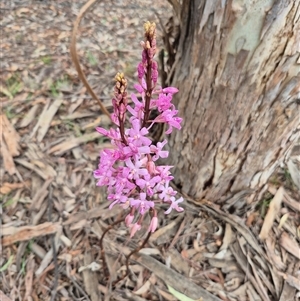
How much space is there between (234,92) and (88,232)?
0.95 m

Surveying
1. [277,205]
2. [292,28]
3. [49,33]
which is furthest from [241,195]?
[49,33]

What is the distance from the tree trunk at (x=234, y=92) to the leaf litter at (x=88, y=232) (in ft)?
0.73

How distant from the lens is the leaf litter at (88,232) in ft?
6.10

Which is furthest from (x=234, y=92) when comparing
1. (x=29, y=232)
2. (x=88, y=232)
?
(x=29, y=232)

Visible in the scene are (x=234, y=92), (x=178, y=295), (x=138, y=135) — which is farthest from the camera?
(x=178, y=295)

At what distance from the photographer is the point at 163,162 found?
2.07m

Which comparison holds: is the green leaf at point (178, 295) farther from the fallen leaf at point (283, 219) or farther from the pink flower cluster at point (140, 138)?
the pink flower cluster at point (140, 138)

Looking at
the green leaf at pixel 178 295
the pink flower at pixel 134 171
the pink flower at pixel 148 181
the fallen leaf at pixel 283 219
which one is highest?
the pink flower at pixel 134 171

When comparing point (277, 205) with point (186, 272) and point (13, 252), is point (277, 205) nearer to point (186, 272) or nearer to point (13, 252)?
point (186, 272)

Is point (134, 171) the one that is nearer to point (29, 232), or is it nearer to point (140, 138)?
point (140, 138)

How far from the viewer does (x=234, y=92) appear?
1.55 m

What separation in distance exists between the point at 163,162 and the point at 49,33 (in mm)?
1408

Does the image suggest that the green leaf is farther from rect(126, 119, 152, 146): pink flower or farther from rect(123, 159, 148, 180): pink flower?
rect(126, 119, 152, 146): pink flower

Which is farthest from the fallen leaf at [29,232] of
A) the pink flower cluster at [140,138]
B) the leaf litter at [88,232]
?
the pink flower cluster at [140,138]
